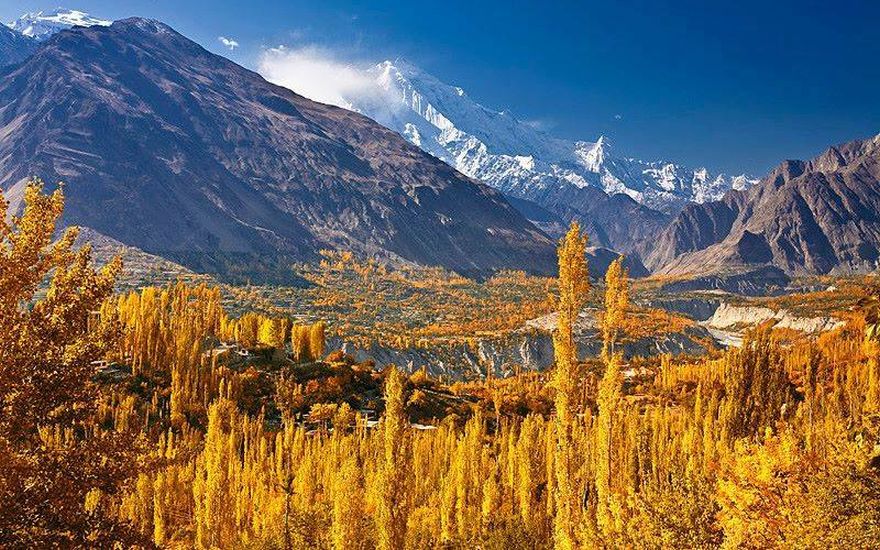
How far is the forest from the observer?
14328 mm

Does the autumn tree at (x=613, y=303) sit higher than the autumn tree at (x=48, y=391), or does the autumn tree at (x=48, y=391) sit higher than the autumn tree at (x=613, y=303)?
the autumn tree at (x=613, y=303)

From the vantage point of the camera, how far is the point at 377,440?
2922cm

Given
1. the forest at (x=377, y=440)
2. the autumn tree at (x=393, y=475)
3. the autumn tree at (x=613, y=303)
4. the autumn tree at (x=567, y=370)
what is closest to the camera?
the forest at (x=377, y=440)

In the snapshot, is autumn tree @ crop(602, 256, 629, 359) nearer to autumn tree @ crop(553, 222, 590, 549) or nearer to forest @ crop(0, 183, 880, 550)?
forest @ crop(0, 183, 880, 550)

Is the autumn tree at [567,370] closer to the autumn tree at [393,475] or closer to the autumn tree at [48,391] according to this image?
the autumn tree at [393,475]

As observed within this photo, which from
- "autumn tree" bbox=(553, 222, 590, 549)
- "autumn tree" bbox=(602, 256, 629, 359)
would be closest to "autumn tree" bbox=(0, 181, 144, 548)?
"autumn tree" bbox=(553, 222, 590, 549)

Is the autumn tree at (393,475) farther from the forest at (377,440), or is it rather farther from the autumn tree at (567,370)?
the autumn tree at (567,370)

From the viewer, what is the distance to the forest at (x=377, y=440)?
47.0 feet

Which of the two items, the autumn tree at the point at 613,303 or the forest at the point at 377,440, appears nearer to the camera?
the forest at the point at 377,440

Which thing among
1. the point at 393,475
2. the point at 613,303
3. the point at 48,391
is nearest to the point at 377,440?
Result: the point at 393,475

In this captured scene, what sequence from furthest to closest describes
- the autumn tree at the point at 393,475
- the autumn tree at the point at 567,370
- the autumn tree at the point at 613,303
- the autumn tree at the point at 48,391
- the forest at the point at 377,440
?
the autumn tree at the point at 613,303, the autumn tree at the point at 393,475, the autumn tree at the point at 567,370, the forest at the point at 377,440, the autumn tree at the point at 48,391

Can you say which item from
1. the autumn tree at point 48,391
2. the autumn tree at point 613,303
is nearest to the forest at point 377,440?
the autumn tree at point 48,391

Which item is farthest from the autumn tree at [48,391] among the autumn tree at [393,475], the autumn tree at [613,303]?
the autumn tree at [613,303]

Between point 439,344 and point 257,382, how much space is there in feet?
315
